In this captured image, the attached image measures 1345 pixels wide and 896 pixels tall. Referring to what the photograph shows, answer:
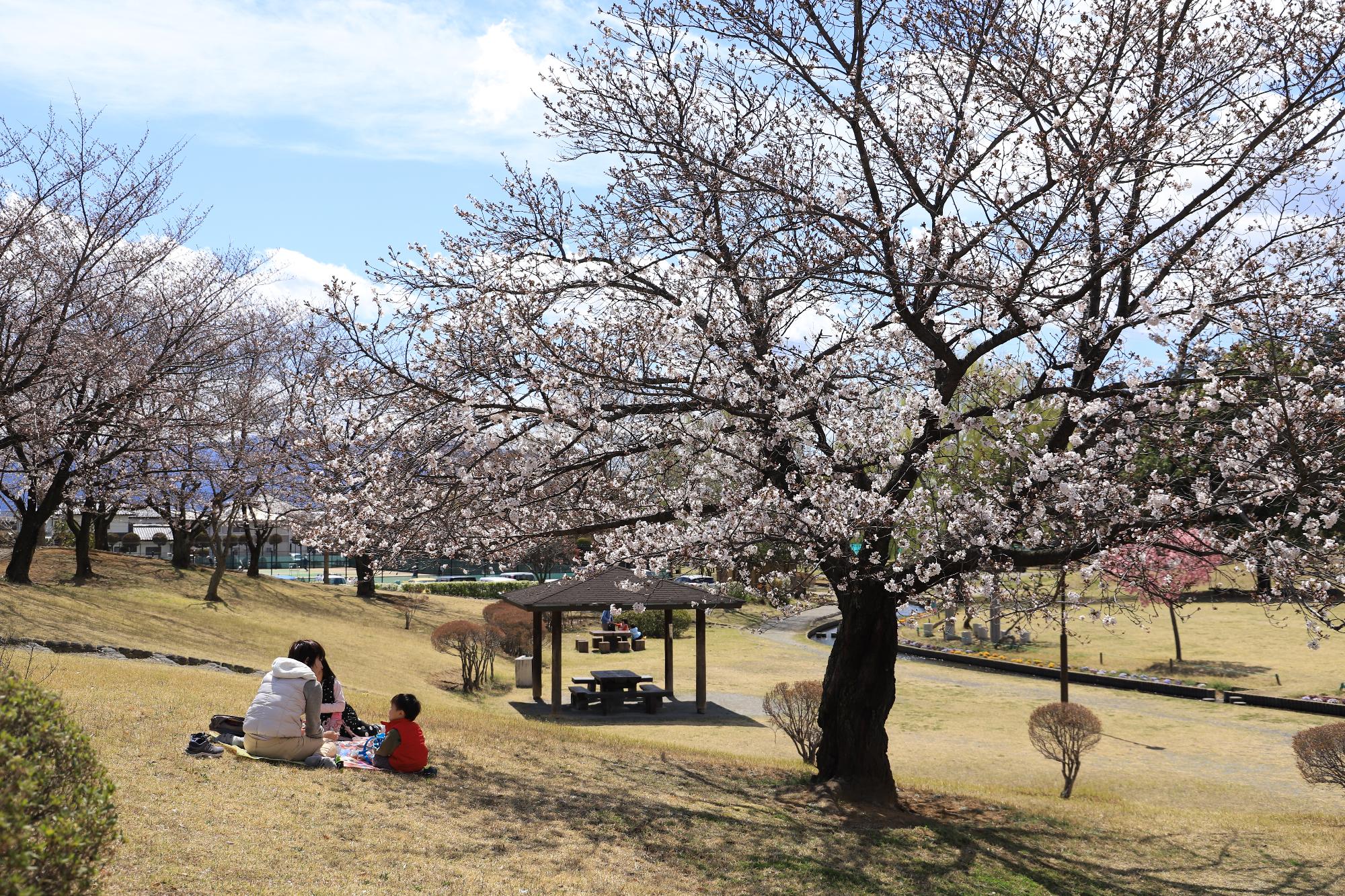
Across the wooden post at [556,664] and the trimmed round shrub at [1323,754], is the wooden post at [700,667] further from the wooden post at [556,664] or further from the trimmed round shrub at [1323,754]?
the trimmed round shrub at [1323,754]

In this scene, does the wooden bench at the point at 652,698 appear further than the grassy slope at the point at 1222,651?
No

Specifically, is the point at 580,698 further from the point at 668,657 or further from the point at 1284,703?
the point at 1284,703

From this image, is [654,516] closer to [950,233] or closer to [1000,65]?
[950,233]

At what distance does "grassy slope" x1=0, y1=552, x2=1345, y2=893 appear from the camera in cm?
619

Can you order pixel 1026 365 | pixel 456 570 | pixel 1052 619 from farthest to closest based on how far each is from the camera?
pixel 456 570
pixel 1026 365
pixel 1052 619

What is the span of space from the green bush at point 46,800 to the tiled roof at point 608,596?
13.7 metres

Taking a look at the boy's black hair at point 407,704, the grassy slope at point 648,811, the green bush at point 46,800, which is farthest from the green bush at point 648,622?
the green bush at point 46,800

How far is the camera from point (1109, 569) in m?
8.18

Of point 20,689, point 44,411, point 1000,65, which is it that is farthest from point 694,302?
point 44,411

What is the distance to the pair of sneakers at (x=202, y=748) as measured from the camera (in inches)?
304

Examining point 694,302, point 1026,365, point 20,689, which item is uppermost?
point 694,302

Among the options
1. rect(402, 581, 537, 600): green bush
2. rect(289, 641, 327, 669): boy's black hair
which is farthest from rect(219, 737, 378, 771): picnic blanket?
rect(402, 581, 537, 600): green bush

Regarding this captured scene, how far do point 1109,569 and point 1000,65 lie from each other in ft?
16.2

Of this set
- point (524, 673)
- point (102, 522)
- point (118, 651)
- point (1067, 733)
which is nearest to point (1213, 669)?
point (1067, 733)
